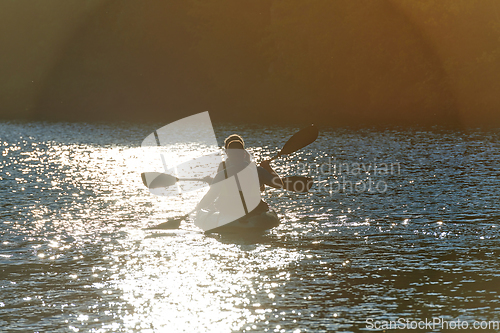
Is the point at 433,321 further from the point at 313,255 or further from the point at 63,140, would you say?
the point at 63,140

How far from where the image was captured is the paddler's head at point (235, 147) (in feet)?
48.5

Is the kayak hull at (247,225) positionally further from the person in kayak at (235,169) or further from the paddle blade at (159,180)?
the paddle blade at (159,180)

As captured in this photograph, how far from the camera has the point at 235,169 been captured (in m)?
15.0

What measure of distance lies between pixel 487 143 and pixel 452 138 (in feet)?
11.6

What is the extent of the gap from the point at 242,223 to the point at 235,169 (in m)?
1.14

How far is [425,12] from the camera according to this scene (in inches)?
2190

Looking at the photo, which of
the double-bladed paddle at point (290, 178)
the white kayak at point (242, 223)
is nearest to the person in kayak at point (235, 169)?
the white kayak at point (242, 223)

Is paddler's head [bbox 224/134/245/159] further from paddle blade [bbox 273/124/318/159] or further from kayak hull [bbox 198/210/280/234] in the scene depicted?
paddle blade [bbox 273/124/318/159]

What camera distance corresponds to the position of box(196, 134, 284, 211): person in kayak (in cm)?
1487

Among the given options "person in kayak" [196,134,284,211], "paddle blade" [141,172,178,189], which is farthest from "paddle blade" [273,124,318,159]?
"paddle blade" [141,172,178,189]

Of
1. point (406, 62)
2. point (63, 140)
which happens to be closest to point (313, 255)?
point (63, 140)

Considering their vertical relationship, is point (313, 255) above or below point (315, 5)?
below

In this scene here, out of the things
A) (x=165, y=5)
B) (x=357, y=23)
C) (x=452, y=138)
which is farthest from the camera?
(x=165, y=5)

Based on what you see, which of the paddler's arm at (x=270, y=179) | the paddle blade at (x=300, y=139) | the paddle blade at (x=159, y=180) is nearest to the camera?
the paddler's arm at (x=270, y=179)
